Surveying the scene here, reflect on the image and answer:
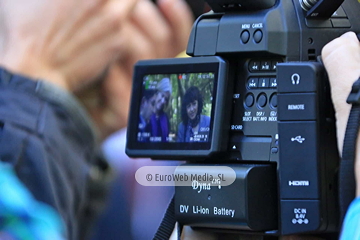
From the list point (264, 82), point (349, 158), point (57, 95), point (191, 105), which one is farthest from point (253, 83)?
point (57, 95)

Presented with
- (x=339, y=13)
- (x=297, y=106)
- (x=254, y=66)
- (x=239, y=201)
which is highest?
(x=339, y=13)

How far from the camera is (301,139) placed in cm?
117

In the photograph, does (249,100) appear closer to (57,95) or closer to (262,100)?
(262,100)

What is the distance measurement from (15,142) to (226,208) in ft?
1.27

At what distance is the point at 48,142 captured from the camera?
3.93 ft

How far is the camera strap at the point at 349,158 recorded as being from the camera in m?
1.09

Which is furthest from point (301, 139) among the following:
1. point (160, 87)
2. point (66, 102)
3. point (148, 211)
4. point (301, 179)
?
point (148, 211)

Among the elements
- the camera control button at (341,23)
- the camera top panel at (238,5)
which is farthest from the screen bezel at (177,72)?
the camera control button at (341,23)

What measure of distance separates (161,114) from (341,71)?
0.35 metres

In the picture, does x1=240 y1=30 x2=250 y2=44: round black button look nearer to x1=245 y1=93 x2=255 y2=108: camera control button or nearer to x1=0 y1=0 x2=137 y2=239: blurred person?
x1=245 y1=93 x2=255 y2=108: camera control button

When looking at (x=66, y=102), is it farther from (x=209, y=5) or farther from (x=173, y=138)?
(x=209, y=5)

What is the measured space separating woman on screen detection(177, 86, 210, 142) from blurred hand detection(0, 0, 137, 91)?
206 mm

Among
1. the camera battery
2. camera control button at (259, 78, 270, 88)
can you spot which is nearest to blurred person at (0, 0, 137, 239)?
the camera battery

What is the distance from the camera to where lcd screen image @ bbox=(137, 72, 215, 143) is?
49.5 inches
